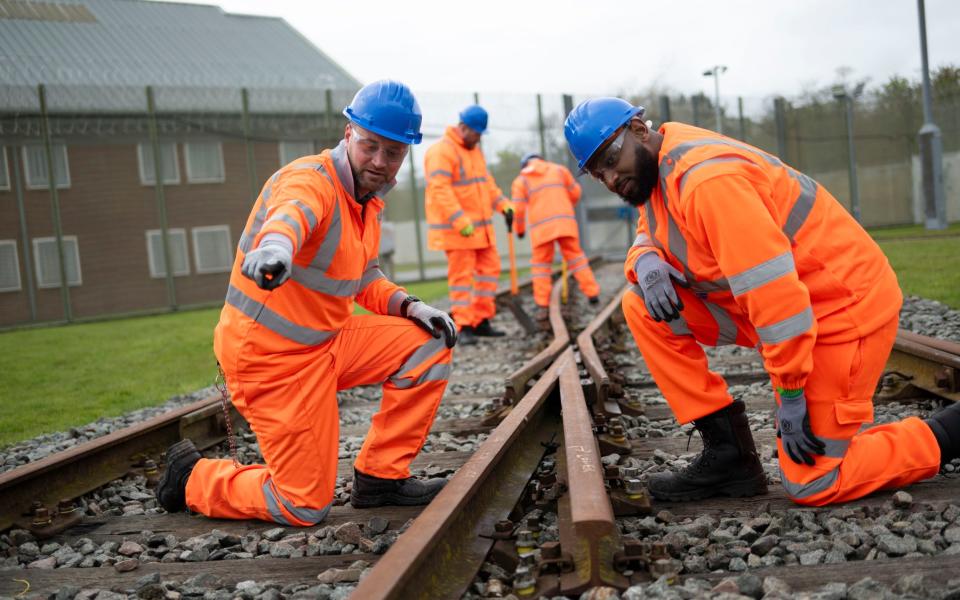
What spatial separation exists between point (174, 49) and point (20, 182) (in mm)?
11167

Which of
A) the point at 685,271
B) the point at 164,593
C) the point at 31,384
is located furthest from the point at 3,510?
the point at 31,384

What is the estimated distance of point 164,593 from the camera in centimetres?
273

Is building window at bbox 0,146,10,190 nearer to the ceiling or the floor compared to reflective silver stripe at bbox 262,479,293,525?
nearer to the ceiling

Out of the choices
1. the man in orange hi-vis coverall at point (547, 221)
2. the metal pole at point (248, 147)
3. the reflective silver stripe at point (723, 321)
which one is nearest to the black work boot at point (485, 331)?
the man in orange hi-vis coverall at point (547, 221)

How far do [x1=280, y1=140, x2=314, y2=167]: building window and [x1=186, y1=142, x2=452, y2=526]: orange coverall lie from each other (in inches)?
613

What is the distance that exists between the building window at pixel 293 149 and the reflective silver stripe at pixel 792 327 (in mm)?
16702

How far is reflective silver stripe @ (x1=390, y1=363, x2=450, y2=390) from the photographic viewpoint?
3.65 metres

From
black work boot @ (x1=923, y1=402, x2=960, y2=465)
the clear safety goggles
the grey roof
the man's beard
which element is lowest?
black work boot @ (x1=923, y1=402, x2=960, y2=465)

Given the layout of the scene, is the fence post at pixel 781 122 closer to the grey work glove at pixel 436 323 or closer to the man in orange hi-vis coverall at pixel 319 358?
the grey work glove at pixel 436 323

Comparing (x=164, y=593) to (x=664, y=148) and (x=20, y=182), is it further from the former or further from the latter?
(x=20, y=182)

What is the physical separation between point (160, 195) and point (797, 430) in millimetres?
15716

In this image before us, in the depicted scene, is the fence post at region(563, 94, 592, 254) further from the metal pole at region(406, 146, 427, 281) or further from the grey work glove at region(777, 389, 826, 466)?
the grey work glove at region(777, 389, 826, 466)

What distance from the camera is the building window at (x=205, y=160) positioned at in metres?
17.5

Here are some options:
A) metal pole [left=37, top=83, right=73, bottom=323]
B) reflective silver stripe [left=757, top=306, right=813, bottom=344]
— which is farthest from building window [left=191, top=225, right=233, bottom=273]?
reflective silver stripe [left=757, top=306, right=813, bottom=344]
